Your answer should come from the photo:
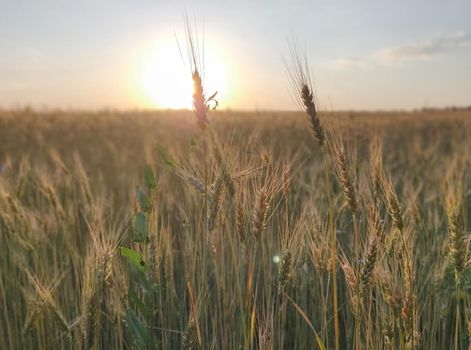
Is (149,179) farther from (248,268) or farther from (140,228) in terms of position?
(248,268)

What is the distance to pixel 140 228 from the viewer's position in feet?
5.01

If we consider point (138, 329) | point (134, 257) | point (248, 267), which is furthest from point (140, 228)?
point (248, 267)

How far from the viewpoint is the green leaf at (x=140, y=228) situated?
1516mm

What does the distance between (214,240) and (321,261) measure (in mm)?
352

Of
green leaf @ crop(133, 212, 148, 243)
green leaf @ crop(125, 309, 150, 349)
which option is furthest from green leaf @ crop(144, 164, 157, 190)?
green leaf @ crop(125, 309, 150, 349)

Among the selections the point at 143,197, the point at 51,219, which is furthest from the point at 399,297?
the point at 51,219

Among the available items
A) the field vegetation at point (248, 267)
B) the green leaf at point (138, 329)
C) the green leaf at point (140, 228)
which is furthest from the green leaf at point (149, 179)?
the green leaf at point (138, 329)

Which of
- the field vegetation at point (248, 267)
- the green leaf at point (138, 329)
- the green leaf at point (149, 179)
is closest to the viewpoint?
the field vegetation at point (248, 267)

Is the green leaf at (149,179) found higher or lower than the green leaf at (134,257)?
higher

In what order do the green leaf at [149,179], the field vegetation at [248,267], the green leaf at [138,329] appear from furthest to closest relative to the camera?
1. the green leaf at [149,179]
2. the green leaf at [138,329]
3. the field vegetation at [248,267]

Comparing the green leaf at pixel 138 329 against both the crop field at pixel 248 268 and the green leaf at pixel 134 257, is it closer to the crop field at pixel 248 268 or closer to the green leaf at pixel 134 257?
the crop field at pixel 248 268

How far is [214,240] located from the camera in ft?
5.30

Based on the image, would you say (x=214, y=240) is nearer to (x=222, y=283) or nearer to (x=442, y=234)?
(x=222, y=283)

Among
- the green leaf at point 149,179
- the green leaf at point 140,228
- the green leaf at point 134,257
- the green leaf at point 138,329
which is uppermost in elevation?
the green leaf at point 149,179
